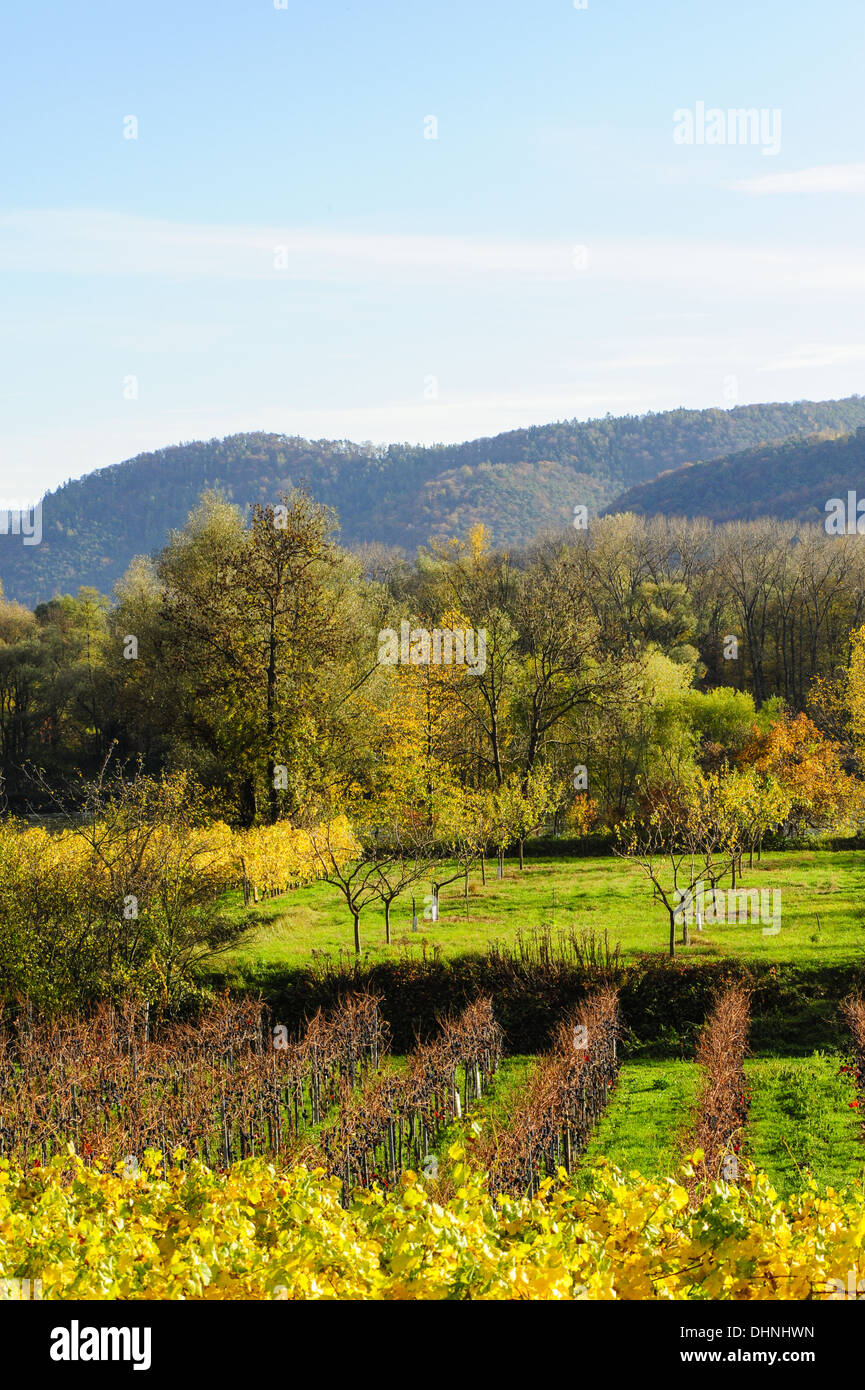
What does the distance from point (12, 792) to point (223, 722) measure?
3094 centimetres

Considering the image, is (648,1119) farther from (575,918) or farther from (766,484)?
(766,484)

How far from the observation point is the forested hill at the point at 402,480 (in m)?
142

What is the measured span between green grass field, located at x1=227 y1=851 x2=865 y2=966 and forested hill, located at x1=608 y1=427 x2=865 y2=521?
255 ft

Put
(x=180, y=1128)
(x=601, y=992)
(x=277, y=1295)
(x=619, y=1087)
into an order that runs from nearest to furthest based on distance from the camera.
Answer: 1. (x=277, y=1295)
2. (x=180, y=1128)
3. (x=619, y=1087)
4. (x=601, y=992)

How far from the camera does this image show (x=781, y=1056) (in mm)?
19516

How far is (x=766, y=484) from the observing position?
4451 inches

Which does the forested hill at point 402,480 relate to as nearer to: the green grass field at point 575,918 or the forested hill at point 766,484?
the forested hill at point 766,484

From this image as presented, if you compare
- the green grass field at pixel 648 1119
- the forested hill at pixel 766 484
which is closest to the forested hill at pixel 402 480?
the forested hill at pixel 766 484

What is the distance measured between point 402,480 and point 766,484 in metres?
63.6

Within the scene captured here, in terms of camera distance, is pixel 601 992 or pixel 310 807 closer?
pixel 601 992

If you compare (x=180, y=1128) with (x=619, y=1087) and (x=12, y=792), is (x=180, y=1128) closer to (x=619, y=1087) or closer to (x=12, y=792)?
(x=619, y=1087)

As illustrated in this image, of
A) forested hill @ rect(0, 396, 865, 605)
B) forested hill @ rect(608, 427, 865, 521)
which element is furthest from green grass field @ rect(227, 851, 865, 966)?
forested hill @ rect(0, 396, 865, 605)

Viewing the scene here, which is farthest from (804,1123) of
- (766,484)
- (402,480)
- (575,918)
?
(402,480)
